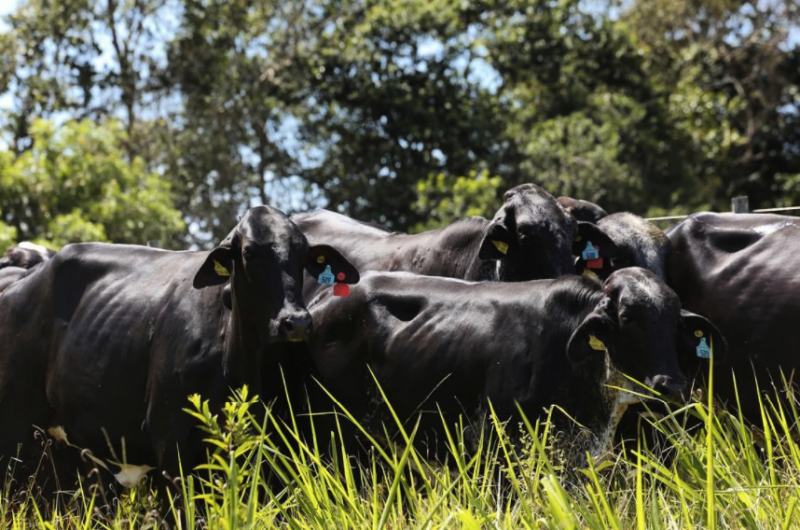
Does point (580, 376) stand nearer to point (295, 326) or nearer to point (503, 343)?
point (503, 343)

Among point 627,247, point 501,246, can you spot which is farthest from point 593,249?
point 501,246

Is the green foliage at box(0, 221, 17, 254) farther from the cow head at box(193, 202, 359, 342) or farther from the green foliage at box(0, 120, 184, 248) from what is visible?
the cow head at box(193, 202, 359, 342)

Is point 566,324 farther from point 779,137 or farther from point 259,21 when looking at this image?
point 779,137

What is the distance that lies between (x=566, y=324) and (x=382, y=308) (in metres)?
1.05

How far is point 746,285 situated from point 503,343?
1.96 meters

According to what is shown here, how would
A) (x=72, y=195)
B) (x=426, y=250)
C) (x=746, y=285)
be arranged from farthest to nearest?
(x=72, y=195) → (x=426, y=250) → (x=746, y=285)

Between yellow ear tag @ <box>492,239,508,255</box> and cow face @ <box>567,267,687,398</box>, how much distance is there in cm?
160

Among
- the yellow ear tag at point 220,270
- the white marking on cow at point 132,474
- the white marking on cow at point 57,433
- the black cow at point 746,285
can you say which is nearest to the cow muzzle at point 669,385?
the black cow at point 746,285

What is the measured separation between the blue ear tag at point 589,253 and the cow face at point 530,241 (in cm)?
15

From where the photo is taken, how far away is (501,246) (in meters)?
7.47

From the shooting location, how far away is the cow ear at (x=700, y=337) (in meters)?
5.86

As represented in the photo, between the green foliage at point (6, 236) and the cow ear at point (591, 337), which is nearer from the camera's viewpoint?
the cow ear at point (591, 337)

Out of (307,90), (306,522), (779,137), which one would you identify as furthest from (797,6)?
(306,522)

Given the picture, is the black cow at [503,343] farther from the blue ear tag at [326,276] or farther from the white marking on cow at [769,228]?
the white marking on cow at [769,228]
